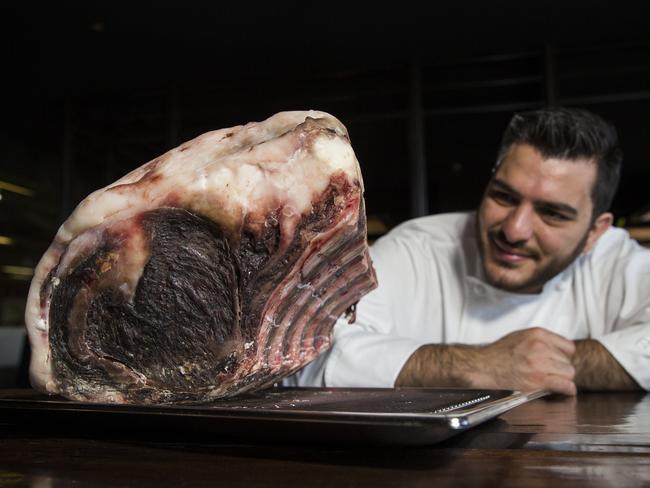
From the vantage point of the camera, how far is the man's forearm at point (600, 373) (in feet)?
4.25

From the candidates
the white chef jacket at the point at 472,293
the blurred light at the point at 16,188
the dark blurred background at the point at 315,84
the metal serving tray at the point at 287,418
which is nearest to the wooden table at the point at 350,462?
the metal serving tray at the point at 287,418

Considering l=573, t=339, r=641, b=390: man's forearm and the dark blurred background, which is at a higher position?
the dark blurred background

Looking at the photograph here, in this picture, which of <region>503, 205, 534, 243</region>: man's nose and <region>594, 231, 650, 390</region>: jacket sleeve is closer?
<region>594, 231, 650, 390</region>: jacket sleeve

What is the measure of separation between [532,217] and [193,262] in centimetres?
109

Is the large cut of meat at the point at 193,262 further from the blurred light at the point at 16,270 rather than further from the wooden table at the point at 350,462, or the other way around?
the blurred light at the point at 16,270

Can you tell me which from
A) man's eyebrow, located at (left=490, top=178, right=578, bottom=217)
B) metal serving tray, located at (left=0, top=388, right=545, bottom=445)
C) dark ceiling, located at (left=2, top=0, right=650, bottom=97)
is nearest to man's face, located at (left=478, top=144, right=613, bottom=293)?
man's eyebrow, located at (left=490, top=178, right=578, bottom=217)

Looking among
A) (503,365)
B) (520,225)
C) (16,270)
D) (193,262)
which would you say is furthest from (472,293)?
(16,270)

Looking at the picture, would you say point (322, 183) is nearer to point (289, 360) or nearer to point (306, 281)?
point (306, 281)

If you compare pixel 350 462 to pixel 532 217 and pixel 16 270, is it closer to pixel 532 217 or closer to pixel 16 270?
pixel 532 217

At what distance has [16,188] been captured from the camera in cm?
475

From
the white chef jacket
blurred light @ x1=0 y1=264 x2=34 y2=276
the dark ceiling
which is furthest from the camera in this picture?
blurred light @ x1=0 y1=264 x2=34 y2=276

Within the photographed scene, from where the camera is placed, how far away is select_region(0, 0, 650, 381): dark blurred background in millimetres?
3750

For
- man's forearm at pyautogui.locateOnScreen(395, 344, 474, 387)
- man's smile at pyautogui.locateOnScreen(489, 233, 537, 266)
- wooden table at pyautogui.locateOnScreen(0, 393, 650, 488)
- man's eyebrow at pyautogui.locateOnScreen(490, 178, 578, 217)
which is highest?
man's eyebrow at pyautogui.locateOnScreen(490, 178, 578, 217)

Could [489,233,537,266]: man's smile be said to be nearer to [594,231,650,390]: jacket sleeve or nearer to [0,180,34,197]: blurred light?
[594,231,650,390]: jacket sleeve
